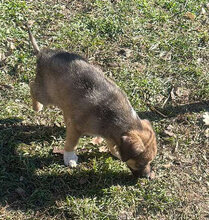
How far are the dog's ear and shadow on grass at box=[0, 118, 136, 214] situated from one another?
2.24ft

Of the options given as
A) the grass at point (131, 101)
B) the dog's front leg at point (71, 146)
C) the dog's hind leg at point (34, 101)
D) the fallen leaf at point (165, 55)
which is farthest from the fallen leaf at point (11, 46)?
the fallen leaf at point (165, 55)

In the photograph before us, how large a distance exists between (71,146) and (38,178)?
64cm

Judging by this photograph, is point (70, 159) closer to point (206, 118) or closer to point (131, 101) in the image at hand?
point (131, 101)

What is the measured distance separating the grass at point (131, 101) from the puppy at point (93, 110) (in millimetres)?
367

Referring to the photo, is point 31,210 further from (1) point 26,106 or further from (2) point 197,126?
(2) point 197,126

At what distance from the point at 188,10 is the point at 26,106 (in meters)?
4.40

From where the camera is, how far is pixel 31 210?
5008 mm

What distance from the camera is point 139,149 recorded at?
194 inches

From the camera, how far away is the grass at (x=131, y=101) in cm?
524

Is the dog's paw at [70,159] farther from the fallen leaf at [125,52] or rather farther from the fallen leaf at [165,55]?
the fallen leaf at [165,55]

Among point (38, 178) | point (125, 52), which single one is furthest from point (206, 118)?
point (38, 178)

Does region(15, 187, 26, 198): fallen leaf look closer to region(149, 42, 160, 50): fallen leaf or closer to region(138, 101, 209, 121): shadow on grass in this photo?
region(138, 101, 209, 121): shadow on grass

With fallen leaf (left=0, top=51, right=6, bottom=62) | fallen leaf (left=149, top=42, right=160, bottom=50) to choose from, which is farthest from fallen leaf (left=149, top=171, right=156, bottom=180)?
fallen leaf (left=0, top=51, right=6, bottom=62)

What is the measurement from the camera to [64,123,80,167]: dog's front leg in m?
5.39
